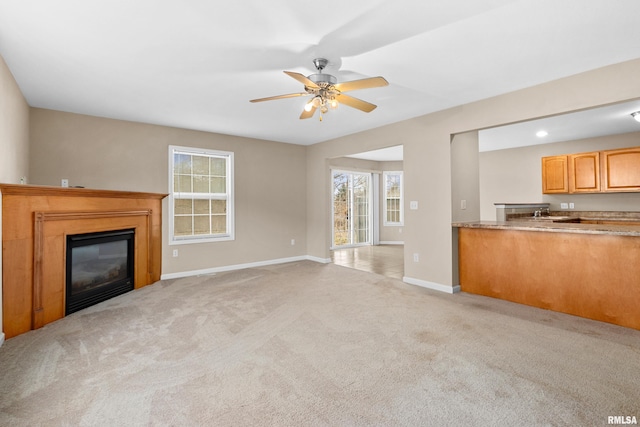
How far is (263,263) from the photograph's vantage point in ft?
19.8

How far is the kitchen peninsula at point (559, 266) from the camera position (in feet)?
9.84

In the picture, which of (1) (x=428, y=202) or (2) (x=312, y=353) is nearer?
(2) (x=312, y=353)

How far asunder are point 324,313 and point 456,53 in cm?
276

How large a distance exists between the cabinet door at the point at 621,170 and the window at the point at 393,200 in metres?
4.53

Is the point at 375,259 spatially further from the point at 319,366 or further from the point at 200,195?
the point at 319,366

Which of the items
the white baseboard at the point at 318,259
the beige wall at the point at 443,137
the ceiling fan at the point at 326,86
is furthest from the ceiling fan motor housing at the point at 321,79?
the white baseboard at the point at 318,259

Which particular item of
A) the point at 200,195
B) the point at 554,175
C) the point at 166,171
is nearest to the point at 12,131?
the point at 166,171

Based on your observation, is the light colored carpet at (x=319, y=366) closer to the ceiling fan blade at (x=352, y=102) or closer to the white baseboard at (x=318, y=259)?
the ceiling fan blade at (x=352, y=102)

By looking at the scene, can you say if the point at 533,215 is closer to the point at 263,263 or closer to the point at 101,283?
the point at 263,263

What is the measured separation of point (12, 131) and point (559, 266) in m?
5.88

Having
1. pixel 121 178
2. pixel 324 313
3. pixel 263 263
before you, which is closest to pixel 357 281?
pixel 324 313

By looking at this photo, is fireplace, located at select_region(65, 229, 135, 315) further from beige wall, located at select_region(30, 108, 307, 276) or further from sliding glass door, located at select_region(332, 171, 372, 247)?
sliding glass door, located at select_region(332, 171, 372, 247)

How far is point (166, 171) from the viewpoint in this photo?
4996mm

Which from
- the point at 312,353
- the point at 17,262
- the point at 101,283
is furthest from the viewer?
the point at 101,283
